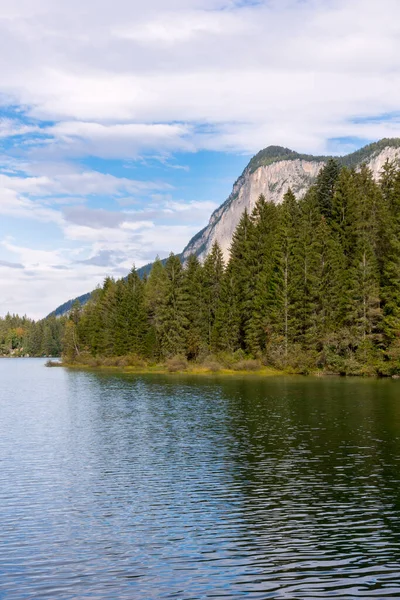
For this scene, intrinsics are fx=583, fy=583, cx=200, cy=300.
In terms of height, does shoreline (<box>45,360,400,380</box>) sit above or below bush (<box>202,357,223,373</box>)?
below

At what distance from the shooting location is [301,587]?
14.8m

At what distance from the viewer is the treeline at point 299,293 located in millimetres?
93000

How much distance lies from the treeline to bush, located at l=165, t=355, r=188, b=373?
2370 mm

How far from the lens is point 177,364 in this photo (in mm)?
110750

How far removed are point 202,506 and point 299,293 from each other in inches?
3128

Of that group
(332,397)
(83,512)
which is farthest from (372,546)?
(332,397)

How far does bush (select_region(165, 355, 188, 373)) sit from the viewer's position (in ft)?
363

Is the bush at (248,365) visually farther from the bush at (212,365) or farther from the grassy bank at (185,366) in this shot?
the bush at (212,365)

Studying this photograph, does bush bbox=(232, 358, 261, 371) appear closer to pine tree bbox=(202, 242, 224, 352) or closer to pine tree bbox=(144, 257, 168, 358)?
pine tree bbox=(202, 242, 224, 352)

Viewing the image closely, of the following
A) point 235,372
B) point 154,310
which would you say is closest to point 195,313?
point 154,310

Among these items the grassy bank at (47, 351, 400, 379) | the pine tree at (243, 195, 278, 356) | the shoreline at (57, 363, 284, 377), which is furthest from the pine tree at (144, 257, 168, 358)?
the pine tree at (243, 195, 278, 356)

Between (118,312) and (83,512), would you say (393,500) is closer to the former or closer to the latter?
(83,512)

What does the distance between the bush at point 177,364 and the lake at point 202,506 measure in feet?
207

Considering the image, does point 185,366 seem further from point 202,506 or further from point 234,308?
point 202,506
